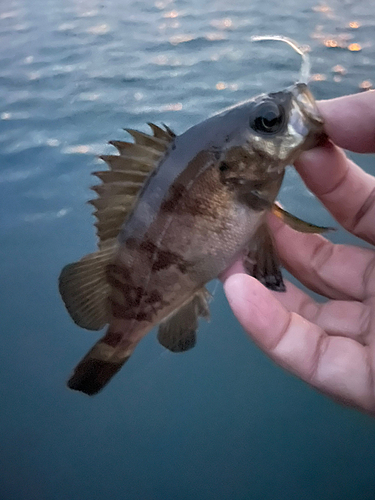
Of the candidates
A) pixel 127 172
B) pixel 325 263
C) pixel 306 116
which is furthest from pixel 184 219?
pixel 325 263

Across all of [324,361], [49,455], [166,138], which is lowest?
[49,455]

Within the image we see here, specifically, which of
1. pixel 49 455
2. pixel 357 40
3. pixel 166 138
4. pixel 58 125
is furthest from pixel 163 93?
pixel 49 455

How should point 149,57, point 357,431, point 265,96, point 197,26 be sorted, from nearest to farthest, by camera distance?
point 265,96 → point 357,431 → point 149,57 → point 197,26

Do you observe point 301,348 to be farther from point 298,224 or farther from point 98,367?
point 98,367

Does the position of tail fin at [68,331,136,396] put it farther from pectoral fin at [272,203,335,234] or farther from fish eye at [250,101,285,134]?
fish eye at [250,101,285,134]

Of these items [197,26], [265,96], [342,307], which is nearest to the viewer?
[265,96]

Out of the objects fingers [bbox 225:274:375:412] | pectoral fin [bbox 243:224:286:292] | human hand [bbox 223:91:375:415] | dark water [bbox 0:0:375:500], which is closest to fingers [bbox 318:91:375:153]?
human hand [bbox 223:91:375:415]

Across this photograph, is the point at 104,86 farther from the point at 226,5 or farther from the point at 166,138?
the point at 166,138
